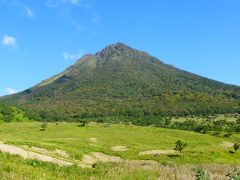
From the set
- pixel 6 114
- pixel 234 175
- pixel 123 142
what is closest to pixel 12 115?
pixel 6 114

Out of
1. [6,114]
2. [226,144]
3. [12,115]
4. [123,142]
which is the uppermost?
[6,114]

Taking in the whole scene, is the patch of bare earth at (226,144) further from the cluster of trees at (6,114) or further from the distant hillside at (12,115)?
the cluster of trees at (6,114)

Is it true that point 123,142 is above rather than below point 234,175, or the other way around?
below

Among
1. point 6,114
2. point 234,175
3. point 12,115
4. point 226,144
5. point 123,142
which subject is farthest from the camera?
point 12,115

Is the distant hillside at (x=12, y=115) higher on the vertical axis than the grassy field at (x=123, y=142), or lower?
higher

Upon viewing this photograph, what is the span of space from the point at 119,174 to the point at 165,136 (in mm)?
105838

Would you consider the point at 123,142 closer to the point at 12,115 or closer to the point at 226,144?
the point at 226,144

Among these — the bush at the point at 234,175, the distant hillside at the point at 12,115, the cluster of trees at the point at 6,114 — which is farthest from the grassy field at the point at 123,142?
the bush at the point at 234,175

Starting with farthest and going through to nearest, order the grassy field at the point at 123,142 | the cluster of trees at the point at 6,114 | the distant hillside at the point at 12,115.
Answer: the distant hillside at the point at 12,115 < the cluster of trees at the point at 6,114 < the grassy field at the point at 123,142

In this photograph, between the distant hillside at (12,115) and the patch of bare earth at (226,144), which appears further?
the distant hillside at (12,115)

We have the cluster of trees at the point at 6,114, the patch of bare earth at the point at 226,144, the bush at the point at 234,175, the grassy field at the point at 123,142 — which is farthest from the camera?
the cluster of trees at the point at 6,114

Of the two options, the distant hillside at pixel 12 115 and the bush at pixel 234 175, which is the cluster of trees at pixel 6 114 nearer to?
the distant hillside at pixel 12 115

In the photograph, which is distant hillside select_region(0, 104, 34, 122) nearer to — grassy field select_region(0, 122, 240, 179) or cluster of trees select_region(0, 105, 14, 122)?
cluster of trees select_region(0, 105, 14, 122)

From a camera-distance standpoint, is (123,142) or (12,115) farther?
(12,115)
